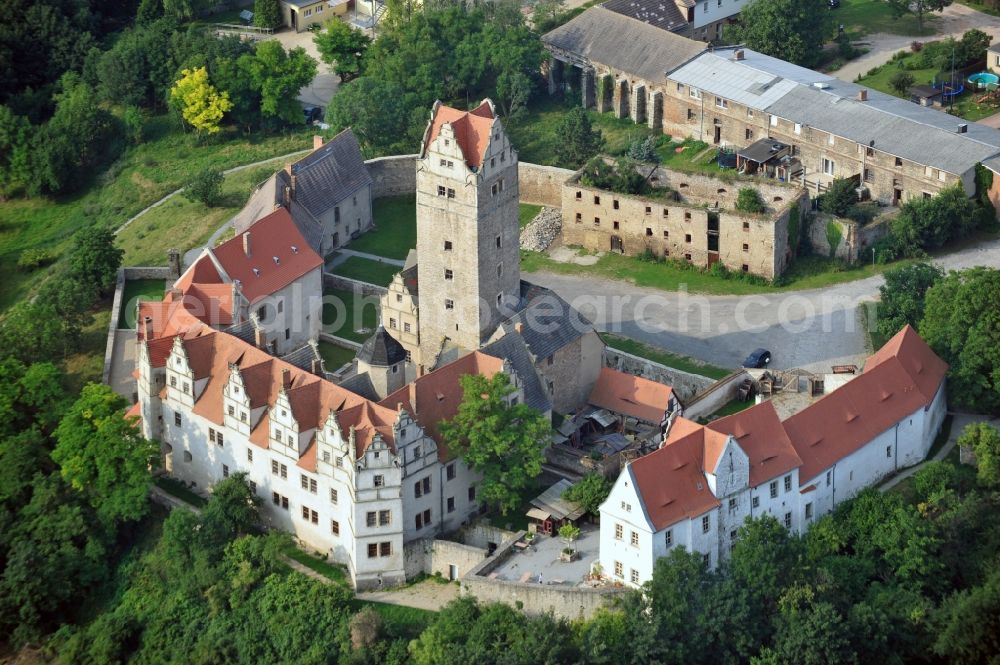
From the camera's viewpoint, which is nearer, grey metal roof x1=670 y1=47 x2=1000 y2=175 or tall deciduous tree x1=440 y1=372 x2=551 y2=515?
tall deciduous tree x1=440 y1=372 x2=551 y2=515

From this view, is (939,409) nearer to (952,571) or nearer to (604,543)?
(952,571)

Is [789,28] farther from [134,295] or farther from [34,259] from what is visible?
[34,259]

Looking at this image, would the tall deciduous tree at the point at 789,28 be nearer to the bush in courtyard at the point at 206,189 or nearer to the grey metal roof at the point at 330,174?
the grey metal roof at the point at 330,174

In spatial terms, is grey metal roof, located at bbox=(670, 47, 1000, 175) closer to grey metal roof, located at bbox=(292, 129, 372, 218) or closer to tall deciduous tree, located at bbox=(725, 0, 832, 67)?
tall deciduous tree, located at bbox=(725, 0, 832, 67)

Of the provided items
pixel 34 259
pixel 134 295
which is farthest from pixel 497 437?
pixel 34 259

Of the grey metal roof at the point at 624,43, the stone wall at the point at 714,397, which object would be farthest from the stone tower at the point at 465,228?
the grey metal roof at the point at 624,43

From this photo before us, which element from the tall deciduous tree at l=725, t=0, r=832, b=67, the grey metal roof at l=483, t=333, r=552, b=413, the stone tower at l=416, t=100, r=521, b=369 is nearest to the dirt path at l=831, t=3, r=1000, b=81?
the tall deciduous tree at l=725, t=0, r=832, b=67
